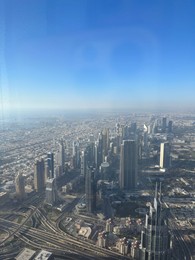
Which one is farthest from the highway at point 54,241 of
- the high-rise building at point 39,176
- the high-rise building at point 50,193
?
the high-rise building at point 39,176

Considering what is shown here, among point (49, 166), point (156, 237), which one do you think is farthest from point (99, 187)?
point (156, 237)

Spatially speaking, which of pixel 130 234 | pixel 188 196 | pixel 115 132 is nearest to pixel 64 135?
pixel 115 132

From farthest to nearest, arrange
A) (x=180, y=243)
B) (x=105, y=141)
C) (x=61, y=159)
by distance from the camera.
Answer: (x=105, y=141) < (x=61, y=159) < (x=180, y=243)

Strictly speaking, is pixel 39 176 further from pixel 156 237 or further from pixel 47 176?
pixel 156 237

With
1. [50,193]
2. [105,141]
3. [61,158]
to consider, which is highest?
[105,141]

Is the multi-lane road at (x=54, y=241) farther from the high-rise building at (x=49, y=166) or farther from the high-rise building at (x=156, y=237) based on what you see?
the high-rise building at (x=49, y=166)

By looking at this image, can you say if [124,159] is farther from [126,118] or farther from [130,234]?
[130,234]
